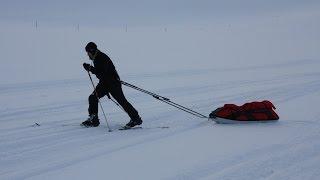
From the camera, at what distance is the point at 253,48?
31.2m


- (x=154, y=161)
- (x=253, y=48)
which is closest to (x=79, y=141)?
(x=154, y=161)

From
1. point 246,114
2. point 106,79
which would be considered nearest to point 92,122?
point 106,79

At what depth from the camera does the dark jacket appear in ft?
29.2

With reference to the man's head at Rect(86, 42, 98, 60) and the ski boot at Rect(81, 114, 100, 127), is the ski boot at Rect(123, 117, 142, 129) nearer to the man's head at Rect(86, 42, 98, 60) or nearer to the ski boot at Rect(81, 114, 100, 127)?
the ski boot at Rect(81, 114, 100, 127)

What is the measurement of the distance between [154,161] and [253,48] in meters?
25.3

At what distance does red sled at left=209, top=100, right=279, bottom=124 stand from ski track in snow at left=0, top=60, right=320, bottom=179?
0.18 metres

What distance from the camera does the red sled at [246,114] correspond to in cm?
901

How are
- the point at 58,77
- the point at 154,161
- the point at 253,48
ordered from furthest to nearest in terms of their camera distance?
the point at 253,48, the point at 58,77, the point at 154,161

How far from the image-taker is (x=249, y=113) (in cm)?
905

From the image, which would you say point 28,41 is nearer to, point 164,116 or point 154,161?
point 164,116

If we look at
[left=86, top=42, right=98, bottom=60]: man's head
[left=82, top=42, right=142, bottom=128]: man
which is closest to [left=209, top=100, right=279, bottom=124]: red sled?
[left=82, top=42, right=142, bottom=128]: man

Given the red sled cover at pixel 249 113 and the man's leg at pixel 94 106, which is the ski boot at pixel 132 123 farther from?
the red sled cover at pixel 249 113

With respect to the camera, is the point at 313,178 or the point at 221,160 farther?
the point at 221,160

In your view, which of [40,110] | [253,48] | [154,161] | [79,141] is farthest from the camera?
[253,48]
